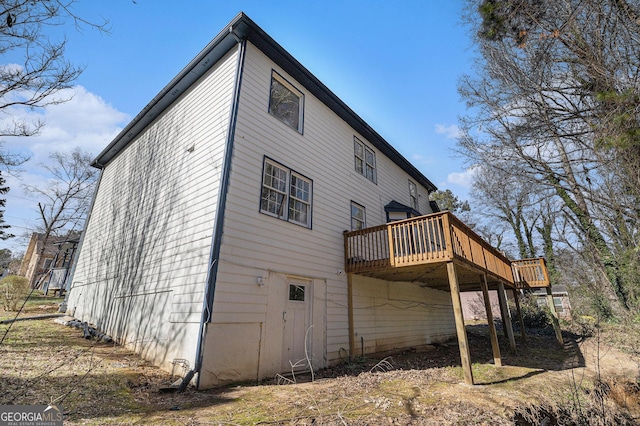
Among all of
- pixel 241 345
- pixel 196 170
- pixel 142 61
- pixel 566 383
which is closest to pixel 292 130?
pixel 196 170

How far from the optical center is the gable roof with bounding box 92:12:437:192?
7.94m

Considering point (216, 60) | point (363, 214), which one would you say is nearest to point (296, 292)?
point (363, 214)

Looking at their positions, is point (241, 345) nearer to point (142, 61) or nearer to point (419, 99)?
point (142, 61)

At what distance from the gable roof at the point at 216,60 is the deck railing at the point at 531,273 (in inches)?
332

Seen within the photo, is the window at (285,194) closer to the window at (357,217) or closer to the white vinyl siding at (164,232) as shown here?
the white vinyl siding at (164,232)

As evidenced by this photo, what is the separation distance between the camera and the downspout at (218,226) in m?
5.70

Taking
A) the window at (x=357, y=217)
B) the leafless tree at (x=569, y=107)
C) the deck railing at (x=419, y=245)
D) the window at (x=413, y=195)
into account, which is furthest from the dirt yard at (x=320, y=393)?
the window at (x=413, y=195)

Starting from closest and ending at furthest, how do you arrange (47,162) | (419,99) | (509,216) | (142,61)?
1. (142,61)
2. (419,99)
3. (47,162)
4. (509,216)

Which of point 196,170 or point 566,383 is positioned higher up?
point 196,170

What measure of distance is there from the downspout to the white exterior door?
209 cm

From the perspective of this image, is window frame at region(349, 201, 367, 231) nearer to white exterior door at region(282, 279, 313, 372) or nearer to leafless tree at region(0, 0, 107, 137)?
white exterior door at region(282, 279, 313, 372)

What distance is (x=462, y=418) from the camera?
13.6 feet

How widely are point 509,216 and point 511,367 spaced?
2358cm

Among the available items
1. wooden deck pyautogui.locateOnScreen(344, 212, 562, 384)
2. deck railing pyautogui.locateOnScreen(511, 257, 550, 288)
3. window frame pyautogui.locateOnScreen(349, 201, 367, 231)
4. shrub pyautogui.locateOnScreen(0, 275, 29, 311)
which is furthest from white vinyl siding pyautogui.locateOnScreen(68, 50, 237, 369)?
deck railing pyautogui.locateOnScreen(511, 257, 550, 288)
